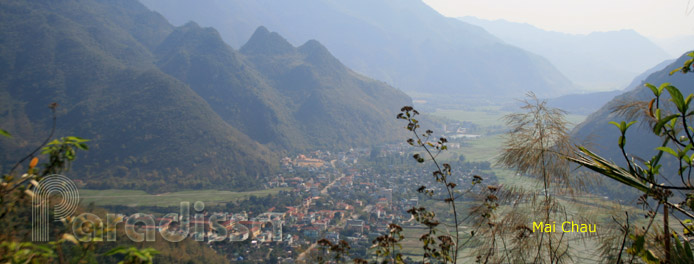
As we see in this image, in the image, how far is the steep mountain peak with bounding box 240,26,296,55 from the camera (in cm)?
4512

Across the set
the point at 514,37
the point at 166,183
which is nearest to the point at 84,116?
the point at 166,183

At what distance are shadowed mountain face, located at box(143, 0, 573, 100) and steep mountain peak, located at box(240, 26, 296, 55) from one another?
40119mm

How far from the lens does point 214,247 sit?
8.91 metres

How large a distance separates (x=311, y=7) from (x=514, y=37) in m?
109

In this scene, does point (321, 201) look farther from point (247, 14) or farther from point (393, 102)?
point (247, 14)

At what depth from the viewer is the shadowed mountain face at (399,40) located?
85.6m

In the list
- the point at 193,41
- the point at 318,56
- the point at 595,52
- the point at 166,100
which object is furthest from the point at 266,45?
the point at 595,52

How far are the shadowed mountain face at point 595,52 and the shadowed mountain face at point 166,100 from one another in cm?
8634

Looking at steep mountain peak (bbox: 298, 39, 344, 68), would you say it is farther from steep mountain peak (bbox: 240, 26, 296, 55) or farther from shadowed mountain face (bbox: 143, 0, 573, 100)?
shadowed mountain face (bbox: 143, 0, 573, 100)

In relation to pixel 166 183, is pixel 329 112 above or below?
above

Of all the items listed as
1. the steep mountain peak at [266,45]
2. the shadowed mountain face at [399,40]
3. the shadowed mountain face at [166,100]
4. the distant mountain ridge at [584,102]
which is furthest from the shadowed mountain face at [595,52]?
the shadowed mountain face at [166,100]

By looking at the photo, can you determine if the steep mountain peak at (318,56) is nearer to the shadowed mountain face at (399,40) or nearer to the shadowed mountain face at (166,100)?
the shadowed mountain face at (166,100)

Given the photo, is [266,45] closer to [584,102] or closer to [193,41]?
[193,41]

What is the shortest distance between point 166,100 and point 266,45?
22.2 meters
